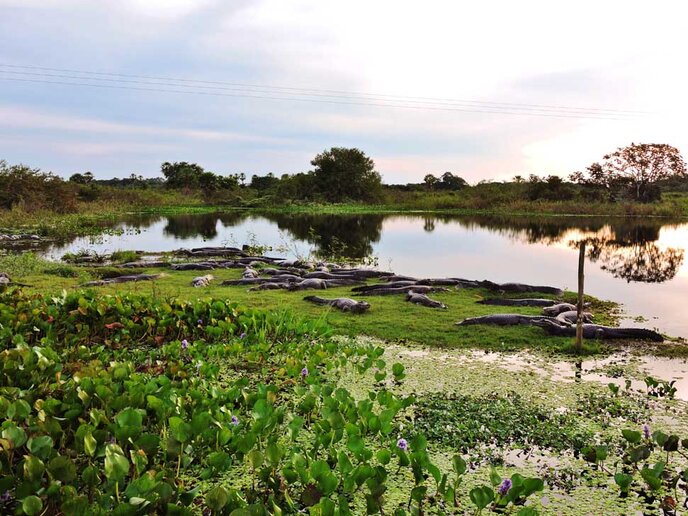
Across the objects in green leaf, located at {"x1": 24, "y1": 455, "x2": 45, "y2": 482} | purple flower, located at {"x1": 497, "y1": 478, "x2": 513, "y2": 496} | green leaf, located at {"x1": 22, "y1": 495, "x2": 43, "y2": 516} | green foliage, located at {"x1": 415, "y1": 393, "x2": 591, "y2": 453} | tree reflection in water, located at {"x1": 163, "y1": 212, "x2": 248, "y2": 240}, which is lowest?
green foliage, located at {"x1": 415, "y1": 393, "x2": 591, "y2": 453}

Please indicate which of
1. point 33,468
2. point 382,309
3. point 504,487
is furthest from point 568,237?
point 33,468

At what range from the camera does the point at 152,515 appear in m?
2.34

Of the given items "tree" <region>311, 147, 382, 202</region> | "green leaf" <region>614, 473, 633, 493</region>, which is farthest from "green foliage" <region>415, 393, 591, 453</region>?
"tree" <region>311, 147, 382, 202</region>

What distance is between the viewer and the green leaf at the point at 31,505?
2.17 m

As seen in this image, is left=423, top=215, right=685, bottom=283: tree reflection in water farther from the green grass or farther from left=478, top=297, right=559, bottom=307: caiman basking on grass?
the green grass

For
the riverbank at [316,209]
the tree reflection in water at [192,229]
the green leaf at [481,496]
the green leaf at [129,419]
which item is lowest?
the green leaf at [481,496]

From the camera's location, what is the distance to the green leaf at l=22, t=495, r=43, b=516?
2.17 metres

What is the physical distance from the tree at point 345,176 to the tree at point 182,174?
1424 centimetres

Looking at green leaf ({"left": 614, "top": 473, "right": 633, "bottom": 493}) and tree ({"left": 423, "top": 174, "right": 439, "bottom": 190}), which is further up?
tree ({"left": 423, "top": 174, "right": 439, "bottom": 190})

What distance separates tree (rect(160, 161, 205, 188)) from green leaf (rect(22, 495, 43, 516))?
56084mm

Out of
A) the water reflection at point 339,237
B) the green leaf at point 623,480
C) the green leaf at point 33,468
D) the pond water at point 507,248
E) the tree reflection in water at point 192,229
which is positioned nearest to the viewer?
the green leaf at point 33,468

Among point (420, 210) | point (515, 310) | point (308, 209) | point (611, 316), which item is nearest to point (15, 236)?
point (515, 310)

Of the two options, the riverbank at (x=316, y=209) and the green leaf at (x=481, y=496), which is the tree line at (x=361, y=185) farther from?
the green leaf at (x=481, y=496)

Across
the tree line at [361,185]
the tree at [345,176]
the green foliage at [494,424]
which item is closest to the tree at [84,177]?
the tree line at [361,185]
